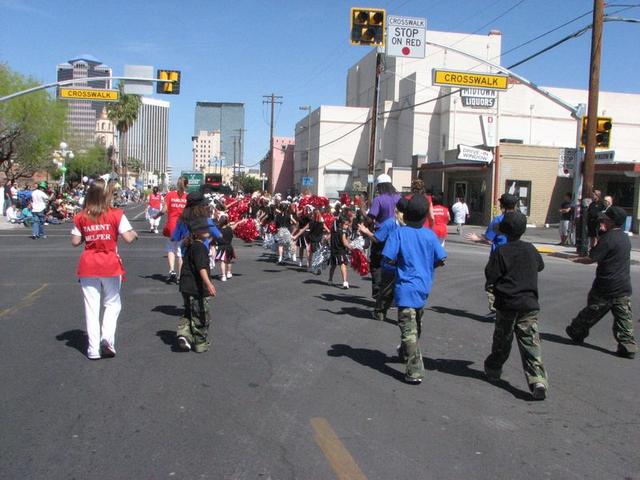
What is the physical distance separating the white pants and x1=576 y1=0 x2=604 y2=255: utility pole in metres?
16.8

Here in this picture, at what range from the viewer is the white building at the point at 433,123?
47000 millimetres

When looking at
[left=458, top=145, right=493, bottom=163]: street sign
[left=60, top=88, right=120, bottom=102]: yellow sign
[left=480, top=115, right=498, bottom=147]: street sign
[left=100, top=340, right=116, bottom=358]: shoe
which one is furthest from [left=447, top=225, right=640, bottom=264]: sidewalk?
[left=100, top=340, right=116, bottom=358]: shoe

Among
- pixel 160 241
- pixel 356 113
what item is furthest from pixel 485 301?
pixel 356 113

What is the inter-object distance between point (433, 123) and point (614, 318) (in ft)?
148

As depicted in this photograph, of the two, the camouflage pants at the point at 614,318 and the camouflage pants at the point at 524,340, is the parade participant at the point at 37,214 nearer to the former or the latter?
the camouflage pants at the point at 614,318

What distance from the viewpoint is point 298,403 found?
524 centimetres

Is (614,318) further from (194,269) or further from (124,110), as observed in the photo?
(124,110)

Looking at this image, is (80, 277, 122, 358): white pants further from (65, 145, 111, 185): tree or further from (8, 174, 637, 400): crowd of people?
(65, 145, 111, 185): tree

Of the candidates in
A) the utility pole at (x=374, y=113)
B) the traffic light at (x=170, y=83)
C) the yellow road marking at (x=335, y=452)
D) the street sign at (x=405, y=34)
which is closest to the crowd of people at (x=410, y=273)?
the yellow road marking at (x=335, y=452)

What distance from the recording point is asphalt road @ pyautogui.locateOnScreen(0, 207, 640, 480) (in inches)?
162

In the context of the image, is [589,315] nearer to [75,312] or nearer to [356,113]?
[75,312]

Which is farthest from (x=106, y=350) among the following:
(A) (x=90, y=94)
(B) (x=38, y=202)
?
(A) (x=90, y=94)

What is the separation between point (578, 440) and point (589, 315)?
3.21 meters

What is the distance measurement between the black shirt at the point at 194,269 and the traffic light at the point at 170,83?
62.7ft
